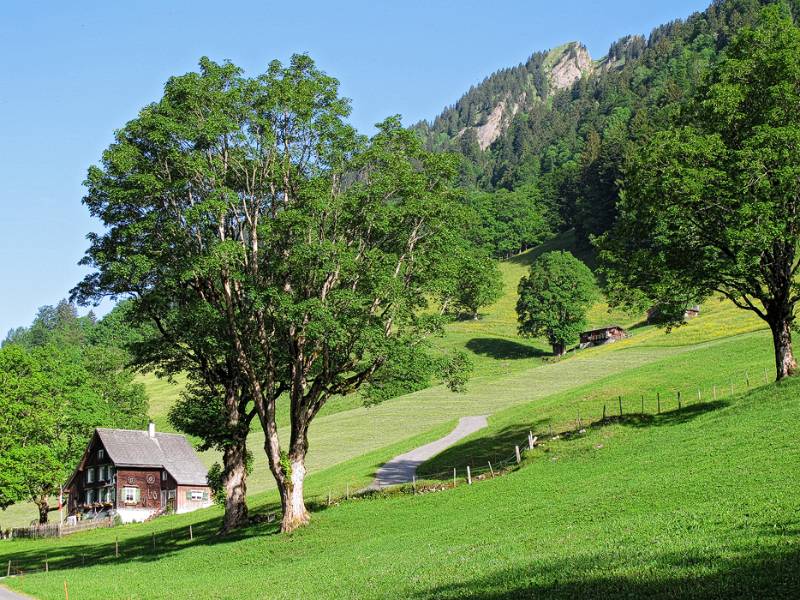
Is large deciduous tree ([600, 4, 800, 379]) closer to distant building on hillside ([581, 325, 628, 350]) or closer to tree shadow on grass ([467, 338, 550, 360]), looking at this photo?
tree shadow on grass ([467, 338, 550, 360])

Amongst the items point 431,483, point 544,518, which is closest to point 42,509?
point 431,483

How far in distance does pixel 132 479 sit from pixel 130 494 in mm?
1540

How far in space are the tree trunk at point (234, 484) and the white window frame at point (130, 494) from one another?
4345 cm

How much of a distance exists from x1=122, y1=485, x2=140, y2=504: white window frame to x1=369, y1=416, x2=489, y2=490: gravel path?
119 ft

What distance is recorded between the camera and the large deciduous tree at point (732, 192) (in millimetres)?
39406

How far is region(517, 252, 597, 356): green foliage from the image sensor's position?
115875 millimetres

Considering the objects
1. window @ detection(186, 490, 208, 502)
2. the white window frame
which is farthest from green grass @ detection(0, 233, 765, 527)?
the white window frame

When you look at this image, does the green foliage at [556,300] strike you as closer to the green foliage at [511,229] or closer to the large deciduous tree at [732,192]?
the green foliage at [511,229]

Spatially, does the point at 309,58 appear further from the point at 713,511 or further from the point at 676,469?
the point at 713,511

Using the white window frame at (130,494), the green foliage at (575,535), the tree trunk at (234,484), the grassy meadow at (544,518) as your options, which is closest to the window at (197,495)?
the white window frame at (130,494)

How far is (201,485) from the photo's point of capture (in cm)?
8731

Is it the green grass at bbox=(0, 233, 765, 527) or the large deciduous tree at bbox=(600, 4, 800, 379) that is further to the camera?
the green grass at bbox=(0, 233, 765, 527)

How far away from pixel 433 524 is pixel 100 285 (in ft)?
66.5

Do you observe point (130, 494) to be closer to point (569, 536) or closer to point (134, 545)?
point (134, 545)
